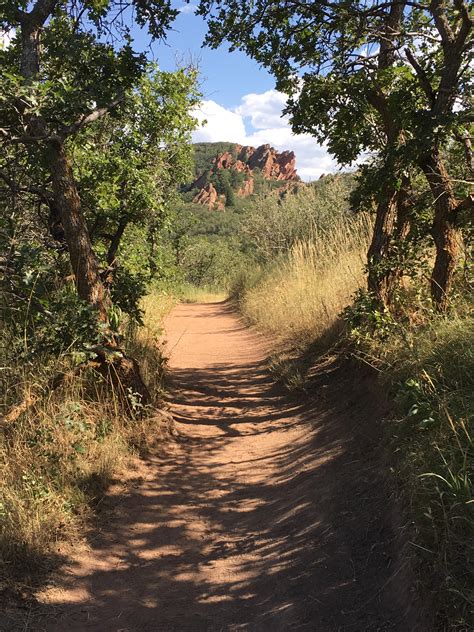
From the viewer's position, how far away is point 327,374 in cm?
659

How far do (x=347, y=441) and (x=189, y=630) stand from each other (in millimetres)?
2369

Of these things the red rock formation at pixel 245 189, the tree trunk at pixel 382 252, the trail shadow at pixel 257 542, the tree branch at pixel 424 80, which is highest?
the red rock formation at pixel 245 189

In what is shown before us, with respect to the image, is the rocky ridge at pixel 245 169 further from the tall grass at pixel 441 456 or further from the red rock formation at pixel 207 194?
the tall grass at pixel 441 456

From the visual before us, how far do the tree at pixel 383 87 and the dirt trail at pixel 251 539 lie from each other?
6.21 ft

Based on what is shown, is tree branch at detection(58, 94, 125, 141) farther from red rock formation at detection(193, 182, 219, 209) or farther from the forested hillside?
red rock formation at detection(193, 182, 219, 209)

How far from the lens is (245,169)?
110375mm

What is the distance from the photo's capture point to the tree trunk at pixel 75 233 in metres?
4.65

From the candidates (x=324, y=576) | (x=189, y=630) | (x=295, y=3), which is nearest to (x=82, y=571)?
(x=189, y=630)

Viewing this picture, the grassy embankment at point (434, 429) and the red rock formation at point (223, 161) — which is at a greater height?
the red rock formation at point (223, 161)

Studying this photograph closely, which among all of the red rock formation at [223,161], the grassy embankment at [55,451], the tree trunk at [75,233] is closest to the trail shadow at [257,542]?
the grassy embankment at [55,451]

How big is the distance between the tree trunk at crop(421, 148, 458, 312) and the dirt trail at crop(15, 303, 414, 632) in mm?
1395

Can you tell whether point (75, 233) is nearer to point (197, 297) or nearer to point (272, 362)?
point (272, 362)

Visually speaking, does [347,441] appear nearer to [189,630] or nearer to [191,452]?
[191,452]

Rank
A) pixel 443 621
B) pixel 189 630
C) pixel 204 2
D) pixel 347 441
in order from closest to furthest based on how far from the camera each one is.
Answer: pixel 443 621
pixel 189 630
pixel 347 441
pixel 204 2
